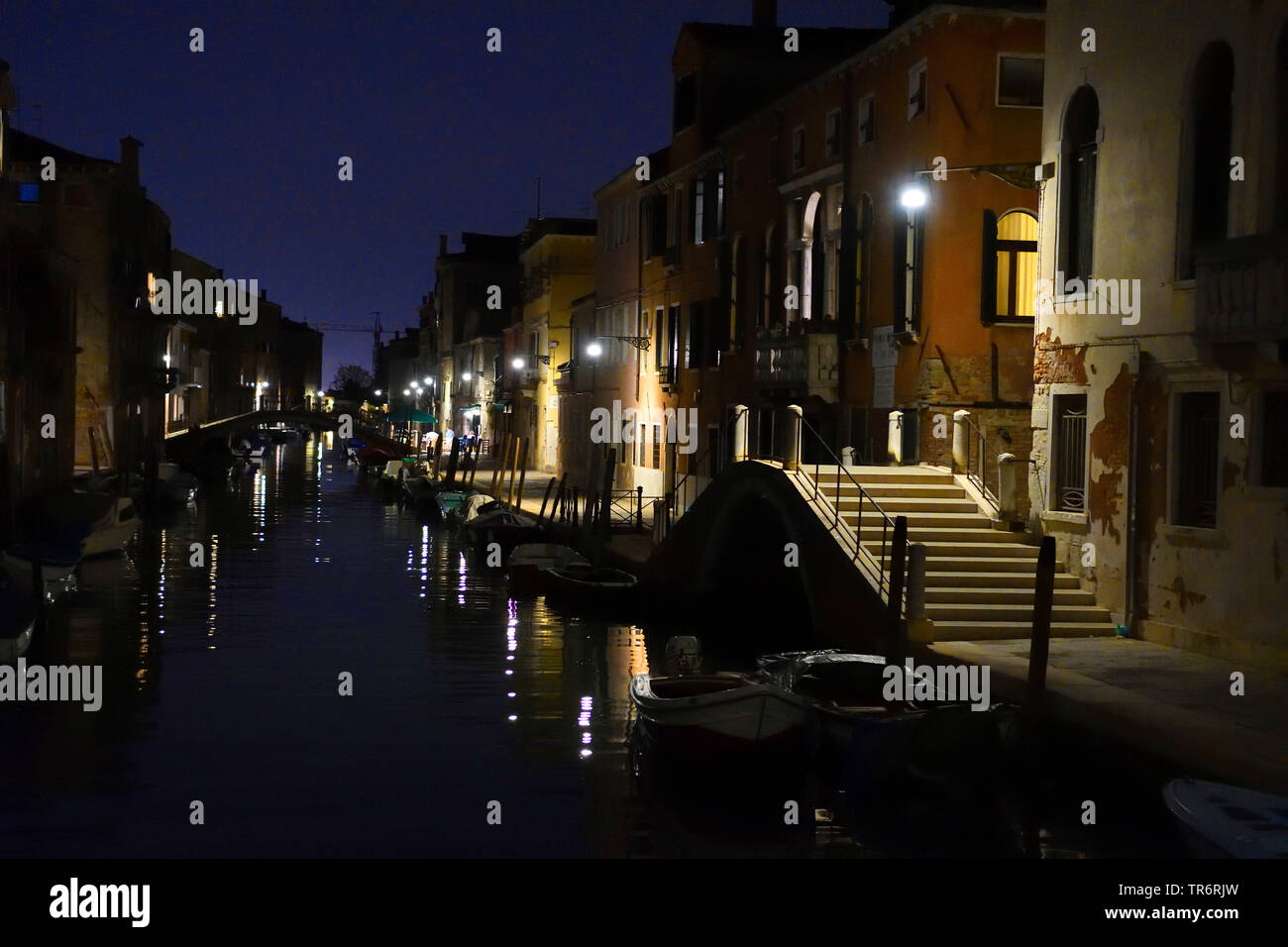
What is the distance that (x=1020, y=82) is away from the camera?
2164 cm

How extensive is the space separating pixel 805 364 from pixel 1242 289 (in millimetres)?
11202

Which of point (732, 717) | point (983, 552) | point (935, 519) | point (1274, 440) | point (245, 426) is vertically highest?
point (245, 426)

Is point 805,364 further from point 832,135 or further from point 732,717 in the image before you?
point 732,717

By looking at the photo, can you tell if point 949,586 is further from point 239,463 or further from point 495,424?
point 239,463

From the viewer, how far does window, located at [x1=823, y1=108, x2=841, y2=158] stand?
25.2 meters

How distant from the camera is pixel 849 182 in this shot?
81.1 feet

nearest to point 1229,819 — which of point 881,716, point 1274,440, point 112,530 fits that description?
point 881,716

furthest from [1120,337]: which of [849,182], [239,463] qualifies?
[239,463]

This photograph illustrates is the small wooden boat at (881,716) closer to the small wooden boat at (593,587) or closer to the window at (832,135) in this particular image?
the small wooden boat at (593,587)

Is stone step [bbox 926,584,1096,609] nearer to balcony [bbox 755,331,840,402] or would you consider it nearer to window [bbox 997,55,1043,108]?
window [bbox 997,55,1043,108]

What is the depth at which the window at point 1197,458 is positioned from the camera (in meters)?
15.7

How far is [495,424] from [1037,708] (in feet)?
191

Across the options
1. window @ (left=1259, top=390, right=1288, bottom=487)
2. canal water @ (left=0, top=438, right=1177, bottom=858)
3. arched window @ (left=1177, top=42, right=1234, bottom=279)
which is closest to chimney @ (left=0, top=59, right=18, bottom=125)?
canal water @ (left=0, top=438, right=1177, bottom=858)

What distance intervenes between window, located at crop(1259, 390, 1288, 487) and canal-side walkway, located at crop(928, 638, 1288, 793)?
179cm
